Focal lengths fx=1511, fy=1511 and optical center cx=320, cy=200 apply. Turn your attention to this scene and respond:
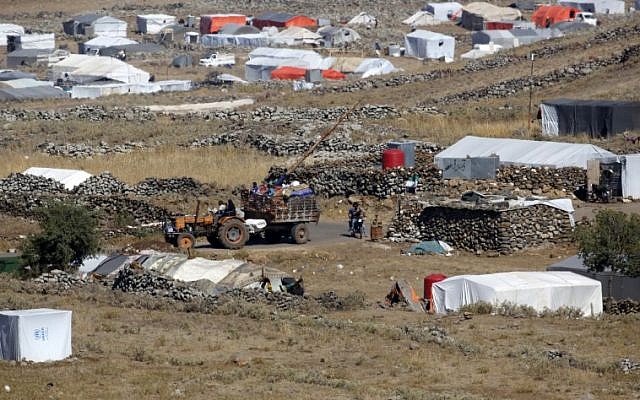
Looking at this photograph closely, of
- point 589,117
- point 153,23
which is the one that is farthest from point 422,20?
point 589,117

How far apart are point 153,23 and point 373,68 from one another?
37603 millimetres

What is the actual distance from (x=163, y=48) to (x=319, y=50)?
11.5 m

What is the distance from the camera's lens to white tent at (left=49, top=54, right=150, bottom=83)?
7694 centimetres

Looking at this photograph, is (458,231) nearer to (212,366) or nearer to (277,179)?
(277,179)

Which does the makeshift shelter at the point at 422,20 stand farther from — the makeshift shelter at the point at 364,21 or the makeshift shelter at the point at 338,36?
the makeshift shelter at the point at 338,36

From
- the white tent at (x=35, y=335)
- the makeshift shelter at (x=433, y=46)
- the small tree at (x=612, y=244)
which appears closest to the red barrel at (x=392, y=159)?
the small tree at (x=612, y=244)

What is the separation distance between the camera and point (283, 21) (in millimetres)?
105812

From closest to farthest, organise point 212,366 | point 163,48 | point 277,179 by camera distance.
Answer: point 212,366, point 277,179, point 163,48

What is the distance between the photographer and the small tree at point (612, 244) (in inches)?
1132

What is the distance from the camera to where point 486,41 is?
89.4 m

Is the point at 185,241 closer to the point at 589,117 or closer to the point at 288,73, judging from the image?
the point at 589,117

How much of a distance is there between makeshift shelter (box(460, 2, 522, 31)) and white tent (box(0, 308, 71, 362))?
8171 cm

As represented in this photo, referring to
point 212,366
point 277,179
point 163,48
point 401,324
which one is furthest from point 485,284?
point 163,48

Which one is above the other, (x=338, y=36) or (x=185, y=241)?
(x=338, y=36)
